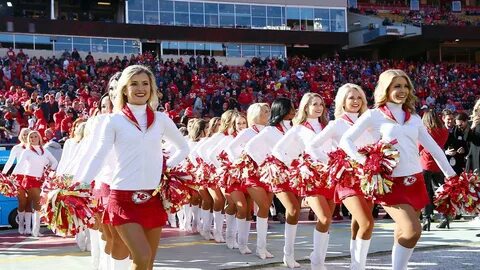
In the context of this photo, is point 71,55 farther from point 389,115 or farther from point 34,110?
point 389,115

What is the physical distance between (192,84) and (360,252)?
23116mm

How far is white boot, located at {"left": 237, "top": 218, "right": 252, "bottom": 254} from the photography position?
840 centimetres

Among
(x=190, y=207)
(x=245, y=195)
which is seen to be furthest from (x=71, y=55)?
(x=245, y=195)

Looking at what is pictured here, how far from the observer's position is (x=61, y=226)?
4.70 meters

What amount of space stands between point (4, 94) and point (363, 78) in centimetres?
1889

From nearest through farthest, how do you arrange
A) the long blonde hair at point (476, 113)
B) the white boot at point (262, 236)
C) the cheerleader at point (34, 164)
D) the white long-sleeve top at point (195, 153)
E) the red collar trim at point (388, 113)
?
the red collar trim at point (388, 113), the white boot at point (262, 236), the long blonde hair at point (476, 113), the white long-sleeve top at point (195, 153), the cheerleader at point (34, 164)

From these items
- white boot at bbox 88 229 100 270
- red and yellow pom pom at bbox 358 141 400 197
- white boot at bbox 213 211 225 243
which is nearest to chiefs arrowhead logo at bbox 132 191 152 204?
red and yellow pom pom at bbox 358 141 400 197

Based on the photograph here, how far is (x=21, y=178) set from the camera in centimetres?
1163

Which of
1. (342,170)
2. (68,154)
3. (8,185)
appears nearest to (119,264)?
(342,170)

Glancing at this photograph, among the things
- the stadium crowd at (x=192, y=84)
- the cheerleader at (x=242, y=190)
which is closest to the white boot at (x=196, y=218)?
the cheerleader at (x=242, y=190)

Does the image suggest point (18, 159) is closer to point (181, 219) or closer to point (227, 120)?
point (181, 219)

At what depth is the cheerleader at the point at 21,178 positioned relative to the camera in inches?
455

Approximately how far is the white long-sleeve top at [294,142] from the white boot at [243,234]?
126 cm

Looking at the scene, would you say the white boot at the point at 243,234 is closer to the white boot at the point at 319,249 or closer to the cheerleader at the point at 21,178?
the white boot at the point at 319,249
